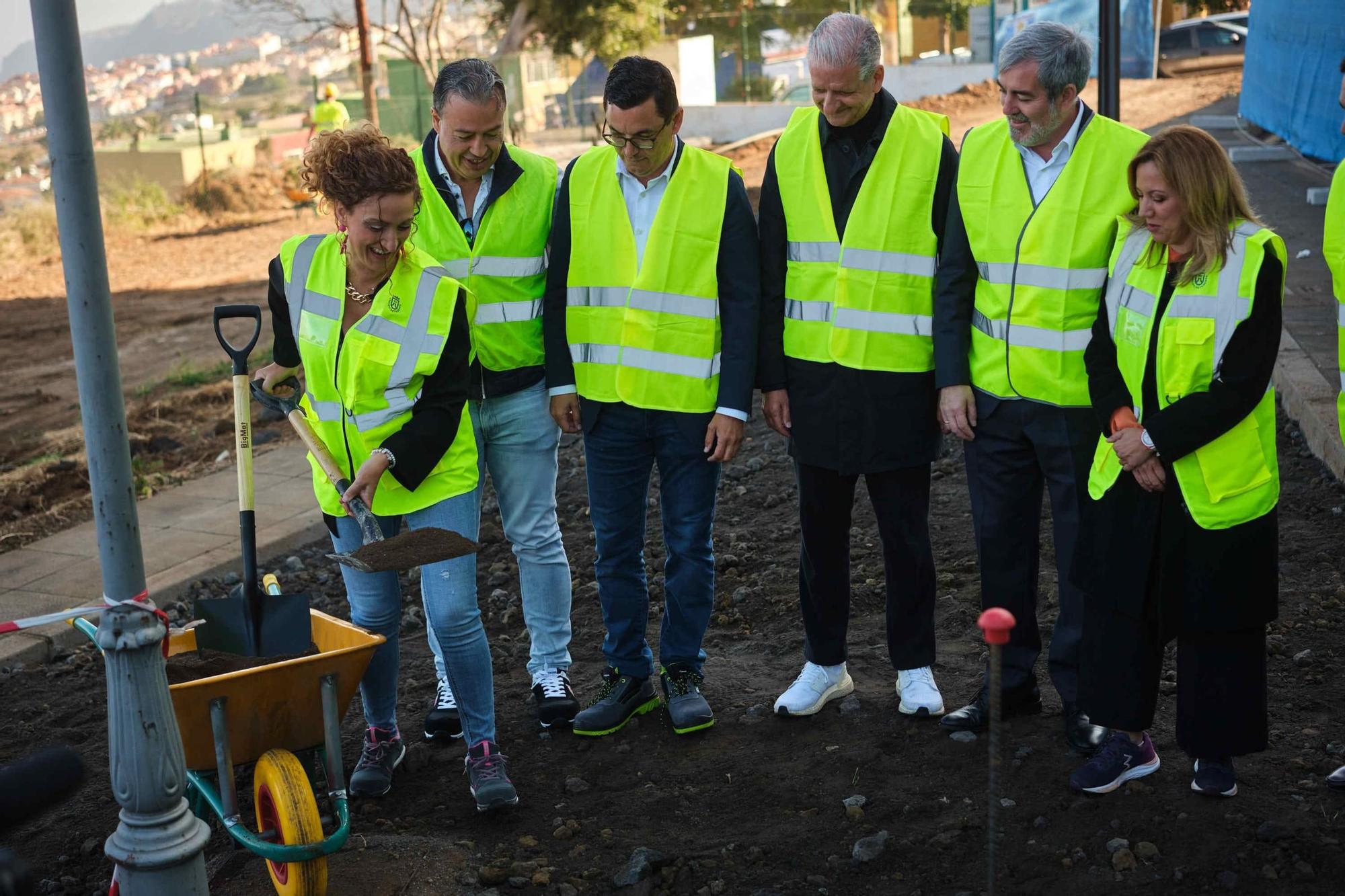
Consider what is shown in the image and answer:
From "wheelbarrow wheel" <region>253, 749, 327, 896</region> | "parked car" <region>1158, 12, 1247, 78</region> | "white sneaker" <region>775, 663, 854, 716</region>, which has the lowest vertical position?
"white sneaker" <region>775, 663, 854, 716</region>

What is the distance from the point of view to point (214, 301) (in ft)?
49.7

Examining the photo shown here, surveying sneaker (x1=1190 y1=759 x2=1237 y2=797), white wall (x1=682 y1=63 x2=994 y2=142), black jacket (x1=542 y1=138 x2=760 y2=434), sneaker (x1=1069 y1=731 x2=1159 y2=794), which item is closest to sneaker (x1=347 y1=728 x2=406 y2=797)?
black jacket (x1=542 y1=138 x2=760 y2=434)

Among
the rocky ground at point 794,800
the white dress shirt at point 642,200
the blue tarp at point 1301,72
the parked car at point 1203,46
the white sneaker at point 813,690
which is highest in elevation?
the parked car at point 1203,46

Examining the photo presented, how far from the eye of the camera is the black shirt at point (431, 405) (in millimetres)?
3725

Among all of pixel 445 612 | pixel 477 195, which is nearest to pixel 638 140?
pixel 477 195

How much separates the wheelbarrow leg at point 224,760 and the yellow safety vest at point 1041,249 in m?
2.33

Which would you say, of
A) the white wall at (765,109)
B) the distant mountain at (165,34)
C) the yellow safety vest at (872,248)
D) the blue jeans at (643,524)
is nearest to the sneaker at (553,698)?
the blue jeans at (643,524)

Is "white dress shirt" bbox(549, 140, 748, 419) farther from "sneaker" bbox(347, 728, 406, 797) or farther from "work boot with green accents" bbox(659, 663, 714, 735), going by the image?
"sneaker" bbox(347, 728, 406, 797)

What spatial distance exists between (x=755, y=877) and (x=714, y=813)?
1.25 ft

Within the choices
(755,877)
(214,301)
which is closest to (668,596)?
(755,877)

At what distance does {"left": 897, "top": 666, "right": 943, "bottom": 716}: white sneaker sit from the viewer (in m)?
4.26

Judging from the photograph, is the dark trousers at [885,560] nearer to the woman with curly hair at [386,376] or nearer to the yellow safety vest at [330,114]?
the woman with curly hair at [386,376]

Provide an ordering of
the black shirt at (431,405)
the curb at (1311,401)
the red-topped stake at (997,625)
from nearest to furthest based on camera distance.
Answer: the red-topped stake at (997,625)
the black shirt at (431,405)
the curb at (1311,401)

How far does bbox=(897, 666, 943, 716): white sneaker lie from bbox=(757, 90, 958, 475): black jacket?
706 mm
